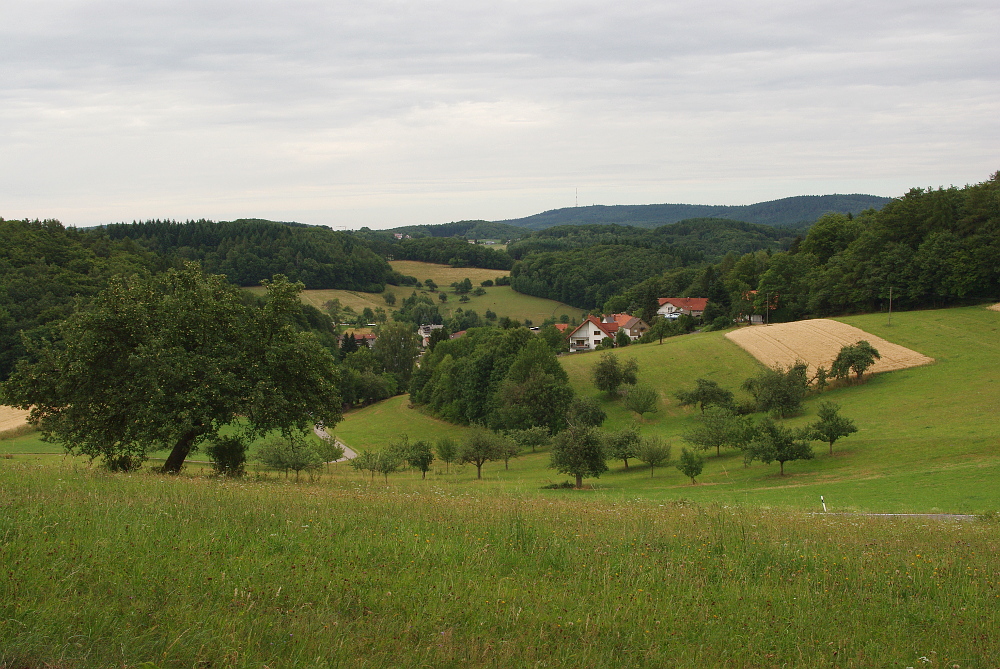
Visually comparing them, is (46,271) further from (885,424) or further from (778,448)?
(885,424)

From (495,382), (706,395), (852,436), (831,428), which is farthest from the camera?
(495,382)

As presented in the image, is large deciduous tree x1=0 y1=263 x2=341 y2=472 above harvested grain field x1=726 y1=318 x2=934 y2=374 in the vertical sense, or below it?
above

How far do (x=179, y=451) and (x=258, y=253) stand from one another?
174683 mm

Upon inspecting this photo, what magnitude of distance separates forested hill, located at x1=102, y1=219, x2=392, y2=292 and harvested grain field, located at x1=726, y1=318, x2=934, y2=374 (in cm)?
12828

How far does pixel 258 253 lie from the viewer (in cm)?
18525

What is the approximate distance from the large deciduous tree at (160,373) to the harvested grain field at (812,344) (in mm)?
54309

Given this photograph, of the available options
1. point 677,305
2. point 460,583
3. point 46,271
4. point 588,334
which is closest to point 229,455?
point 460,583

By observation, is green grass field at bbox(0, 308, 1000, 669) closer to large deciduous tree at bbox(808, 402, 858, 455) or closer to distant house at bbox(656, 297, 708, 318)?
large deciduous tree at bbox(808, 402, 858, 455)

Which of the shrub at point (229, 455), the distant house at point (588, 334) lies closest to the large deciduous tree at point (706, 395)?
the shrub at point (229, 455)

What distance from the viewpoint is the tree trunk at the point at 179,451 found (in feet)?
69.6

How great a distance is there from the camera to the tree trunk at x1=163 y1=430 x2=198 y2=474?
21.2m

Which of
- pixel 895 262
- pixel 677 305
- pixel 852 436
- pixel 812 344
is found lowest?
pixel 852 436

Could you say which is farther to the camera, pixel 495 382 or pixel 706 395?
pixel 495 382

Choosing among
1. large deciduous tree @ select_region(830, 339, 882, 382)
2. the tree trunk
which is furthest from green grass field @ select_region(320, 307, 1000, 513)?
the tree trunk
